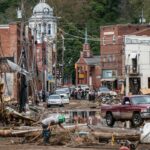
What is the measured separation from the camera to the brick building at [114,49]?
111 m

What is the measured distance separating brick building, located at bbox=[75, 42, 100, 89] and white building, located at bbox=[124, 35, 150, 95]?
126 feet

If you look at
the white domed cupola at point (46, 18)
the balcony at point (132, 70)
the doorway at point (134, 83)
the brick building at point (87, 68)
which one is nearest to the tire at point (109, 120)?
the balcony at point (132, 70)

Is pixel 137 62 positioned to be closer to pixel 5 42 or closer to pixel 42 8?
pixel 5 42

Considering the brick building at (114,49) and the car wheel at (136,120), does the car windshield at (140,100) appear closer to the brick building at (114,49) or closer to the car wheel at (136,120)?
the car wheel at (136,120)

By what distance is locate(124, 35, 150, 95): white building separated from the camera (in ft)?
304

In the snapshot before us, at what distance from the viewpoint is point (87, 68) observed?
14162 centimetres

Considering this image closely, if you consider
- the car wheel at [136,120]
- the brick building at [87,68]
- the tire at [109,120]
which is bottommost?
the brick building at [87,68]

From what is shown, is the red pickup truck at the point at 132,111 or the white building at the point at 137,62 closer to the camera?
the red pickup truck at the point at 132,111

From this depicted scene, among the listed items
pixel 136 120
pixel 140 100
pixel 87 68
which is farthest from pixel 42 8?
pixel 136 120

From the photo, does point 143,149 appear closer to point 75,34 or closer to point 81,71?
point 81,71

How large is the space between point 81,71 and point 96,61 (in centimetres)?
391

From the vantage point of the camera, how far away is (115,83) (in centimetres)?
11425

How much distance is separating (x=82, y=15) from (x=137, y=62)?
6267cm

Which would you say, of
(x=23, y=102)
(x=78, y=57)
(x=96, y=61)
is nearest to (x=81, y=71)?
(x=96, y=61)
